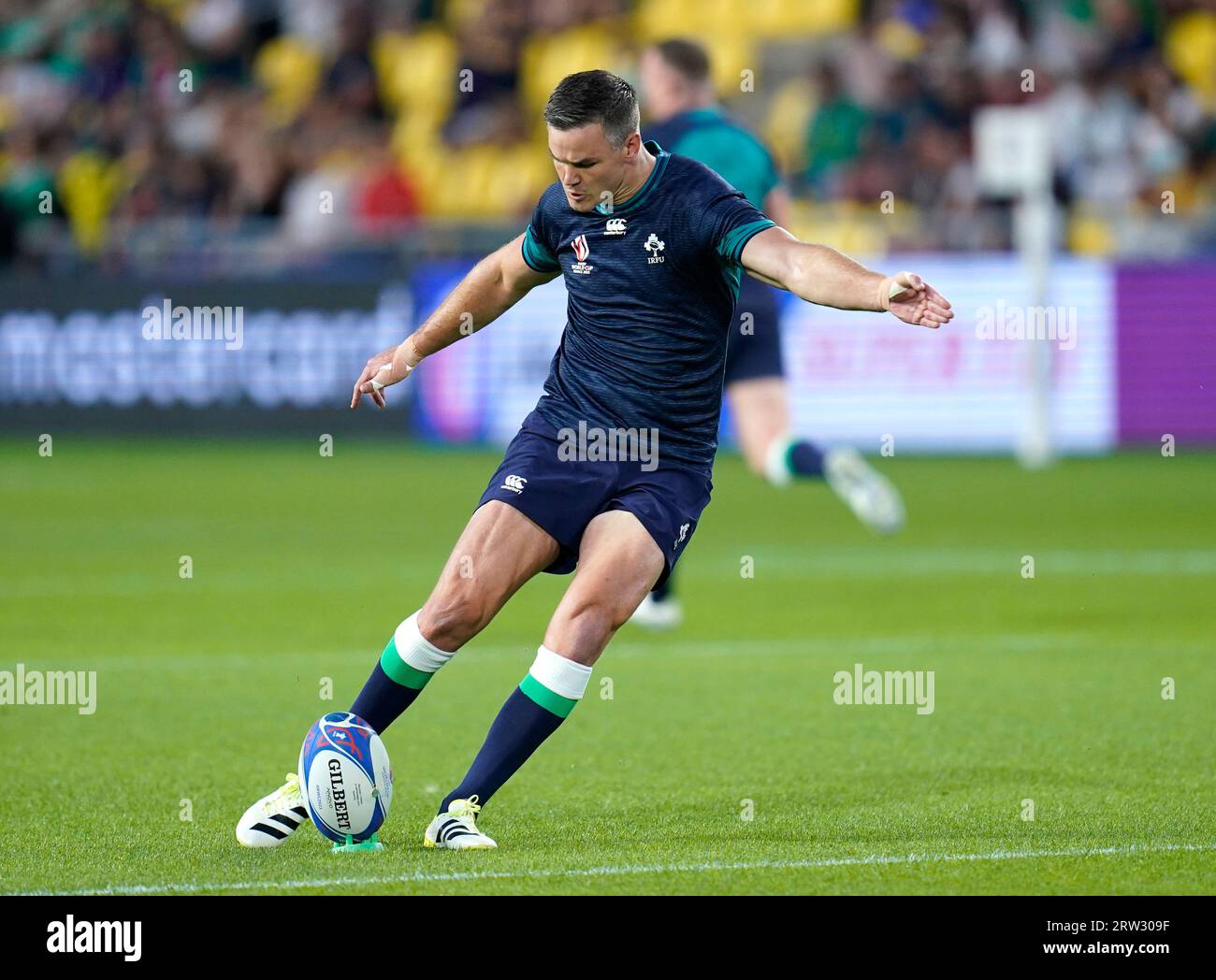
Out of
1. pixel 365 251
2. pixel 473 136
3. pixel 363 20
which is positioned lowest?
pixel 365 251

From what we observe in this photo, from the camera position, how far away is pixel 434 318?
6.61 meters

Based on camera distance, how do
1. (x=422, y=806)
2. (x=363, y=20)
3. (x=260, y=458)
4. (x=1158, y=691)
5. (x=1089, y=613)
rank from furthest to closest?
(x=363, y=20), (x=260, y=458), (x=1089, y=613), (x=1158, y=691), (x=422, y=806)

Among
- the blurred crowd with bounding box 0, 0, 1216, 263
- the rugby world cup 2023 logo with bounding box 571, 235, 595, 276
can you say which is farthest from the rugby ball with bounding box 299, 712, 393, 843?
the blurred crowd with bounding box 0, 0, 1216, 263

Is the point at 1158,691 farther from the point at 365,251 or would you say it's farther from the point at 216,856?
the point at 365,251

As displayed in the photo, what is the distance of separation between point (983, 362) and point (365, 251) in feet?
21.3

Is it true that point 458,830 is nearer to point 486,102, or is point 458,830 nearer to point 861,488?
point 861,488

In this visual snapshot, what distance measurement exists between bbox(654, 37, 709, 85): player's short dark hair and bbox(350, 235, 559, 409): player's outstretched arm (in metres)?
3.90

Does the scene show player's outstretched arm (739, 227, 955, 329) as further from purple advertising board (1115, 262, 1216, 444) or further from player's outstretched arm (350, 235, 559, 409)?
purple advertising board (1115, 262, 1216, 444)

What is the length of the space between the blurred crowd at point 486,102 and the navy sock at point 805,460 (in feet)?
31.5

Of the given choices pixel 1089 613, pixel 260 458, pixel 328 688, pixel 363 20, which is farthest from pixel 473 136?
pixel 328 688

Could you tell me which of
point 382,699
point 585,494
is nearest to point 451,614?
point 382,699

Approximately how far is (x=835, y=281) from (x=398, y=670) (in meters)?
1.79

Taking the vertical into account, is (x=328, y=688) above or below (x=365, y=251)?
below

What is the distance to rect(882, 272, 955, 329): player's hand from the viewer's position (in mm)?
5289
